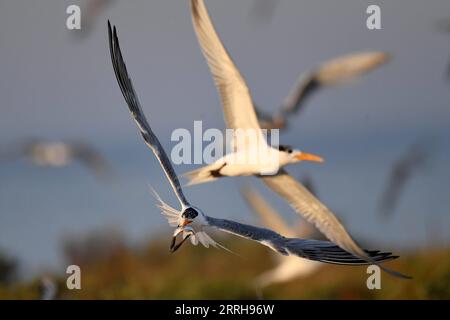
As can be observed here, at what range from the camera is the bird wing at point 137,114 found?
5418 millimetres

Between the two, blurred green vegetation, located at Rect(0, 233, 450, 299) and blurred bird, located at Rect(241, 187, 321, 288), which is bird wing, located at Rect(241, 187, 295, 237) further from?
blurred green vegetation, located at Rect(0, 233, 450, 299)

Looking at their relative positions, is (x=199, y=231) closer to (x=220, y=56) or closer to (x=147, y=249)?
(x=220, y=56)

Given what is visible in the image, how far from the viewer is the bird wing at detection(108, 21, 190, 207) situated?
213 inches

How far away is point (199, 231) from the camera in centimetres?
545

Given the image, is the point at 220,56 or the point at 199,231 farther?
the point at 220,56

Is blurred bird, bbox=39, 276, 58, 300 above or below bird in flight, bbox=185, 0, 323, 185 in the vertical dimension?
below

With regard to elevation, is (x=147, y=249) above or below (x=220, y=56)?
below

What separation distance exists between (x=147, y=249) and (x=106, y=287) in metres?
0.38

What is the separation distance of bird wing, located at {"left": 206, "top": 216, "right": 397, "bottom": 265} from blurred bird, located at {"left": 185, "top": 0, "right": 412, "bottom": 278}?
0.24 m

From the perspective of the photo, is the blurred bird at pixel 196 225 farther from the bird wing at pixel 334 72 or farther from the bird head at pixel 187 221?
the bird wing at pixel 334 72

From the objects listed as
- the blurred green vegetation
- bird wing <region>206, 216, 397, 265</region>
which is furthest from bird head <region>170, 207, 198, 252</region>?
the blurred green vegetation
